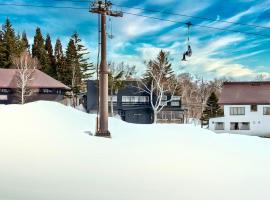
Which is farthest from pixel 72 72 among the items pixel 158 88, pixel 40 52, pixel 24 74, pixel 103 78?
pixel 103 78

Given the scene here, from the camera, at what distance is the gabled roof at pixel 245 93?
169 ft

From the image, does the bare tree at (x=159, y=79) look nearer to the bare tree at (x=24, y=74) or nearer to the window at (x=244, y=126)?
the window at (x=244, y=126)

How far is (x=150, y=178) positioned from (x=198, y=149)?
25.1ft

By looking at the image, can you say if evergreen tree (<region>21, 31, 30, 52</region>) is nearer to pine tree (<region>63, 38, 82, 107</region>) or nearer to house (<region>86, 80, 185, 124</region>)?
pine tree (<region>63, 38, 82, 107</region>)

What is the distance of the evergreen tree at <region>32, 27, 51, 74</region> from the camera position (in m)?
72.8

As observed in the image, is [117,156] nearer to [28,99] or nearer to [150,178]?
[150,178]

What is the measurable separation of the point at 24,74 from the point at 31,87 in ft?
7.99

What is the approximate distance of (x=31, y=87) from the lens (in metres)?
55.7

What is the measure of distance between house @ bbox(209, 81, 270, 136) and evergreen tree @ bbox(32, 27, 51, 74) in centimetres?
3646

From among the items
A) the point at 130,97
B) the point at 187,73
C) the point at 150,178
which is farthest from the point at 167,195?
the point at 187,73

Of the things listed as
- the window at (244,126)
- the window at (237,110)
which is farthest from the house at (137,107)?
the window at (244,126)

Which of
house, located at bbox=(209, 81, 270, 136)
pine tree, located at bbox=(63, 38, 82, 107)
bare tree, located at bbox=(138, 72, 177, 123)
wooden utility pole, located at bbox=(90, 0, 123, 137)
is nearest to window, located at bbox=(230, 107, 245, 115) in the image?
house, located at bbox=(209, 81, 270, 136)

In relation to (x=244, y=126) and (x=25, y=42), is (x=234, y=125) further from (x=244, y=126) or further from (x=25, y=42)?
(x=25, y=42)

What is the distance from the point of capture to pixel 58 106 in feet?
86.5
